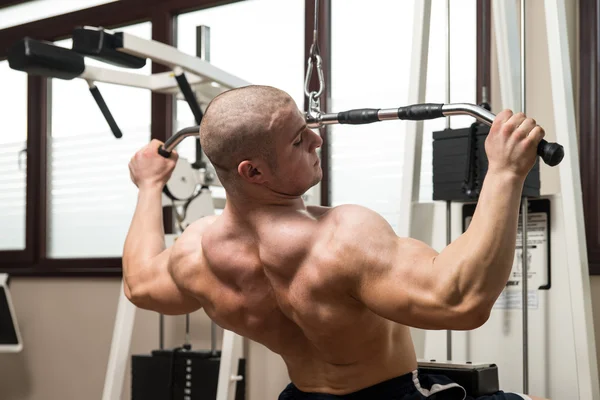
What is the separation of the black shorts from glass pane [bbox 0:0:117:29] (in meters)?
3.17

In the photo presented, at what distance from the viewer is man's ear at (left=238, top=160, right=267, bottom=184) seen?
4.23 ft

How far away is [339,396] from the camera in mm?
1439

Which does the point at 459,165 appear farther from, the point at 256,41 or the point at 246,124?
the point at 256,41

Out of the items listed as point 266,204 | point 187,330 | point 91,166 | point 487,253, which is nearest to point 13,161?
point 91,166

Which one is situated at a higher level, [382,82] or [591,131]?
[382,82]

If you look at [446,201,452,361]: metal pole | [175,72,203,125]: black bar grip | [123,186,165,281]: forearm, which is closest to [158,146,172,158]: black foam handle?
[123,186,165,281]: forearm

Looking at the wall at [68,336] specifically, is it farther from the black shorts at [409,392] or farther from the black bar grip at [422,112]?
the black bar grip at [422,112]

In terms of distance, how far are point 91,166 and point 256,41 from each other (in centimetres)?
119

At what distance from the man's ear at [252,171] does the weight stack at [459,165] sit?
0.96 m

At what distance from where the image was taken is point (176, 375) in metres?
3.17

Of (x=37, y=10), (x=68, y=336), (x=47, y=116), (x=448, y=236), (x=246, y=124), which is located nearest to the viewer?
(x=246, y=124)

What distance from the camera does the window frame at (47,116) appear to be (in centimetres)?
383

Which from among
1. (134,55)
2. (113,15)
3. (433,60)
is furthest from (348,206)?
(113,15)

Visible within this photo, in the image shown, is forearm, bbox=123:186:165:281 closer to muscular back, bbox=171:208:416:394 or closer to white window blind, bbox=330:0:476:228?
muscular back, bbox=171:208:416:394
